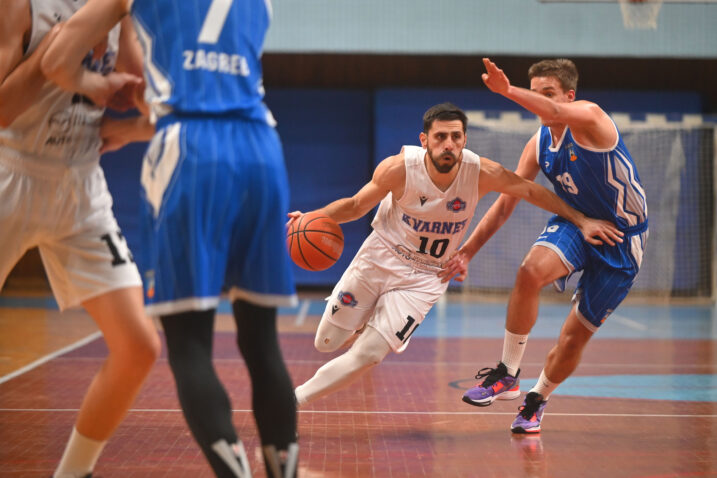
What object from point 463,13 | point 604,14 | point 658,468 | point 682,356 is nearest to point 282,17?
point 463,13

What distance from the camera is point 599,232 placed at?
13.9ft

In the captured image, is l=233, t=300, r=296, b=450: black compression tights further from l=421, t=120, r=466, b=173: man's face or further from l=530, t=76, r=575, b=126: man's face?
Result: l=530, t=76, r=575, b=126: man's face

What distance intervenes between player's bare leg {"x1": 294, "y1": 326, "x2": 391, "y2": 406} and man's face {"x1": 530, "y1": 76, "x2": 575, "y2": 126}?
1501 mm

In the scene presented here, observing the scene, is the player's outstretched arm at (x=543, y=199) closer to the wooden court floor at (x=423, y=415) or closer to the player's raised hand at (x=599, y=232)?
the player's raised hand at (x=599, y=232)

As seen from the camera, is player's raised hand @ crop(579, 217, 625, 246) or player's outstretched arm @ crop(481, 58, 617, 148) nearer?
player's outstretched arm @ crop(481, 58, 617, 148)

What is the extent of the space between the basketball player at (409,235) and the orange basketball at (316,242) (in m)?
0.10

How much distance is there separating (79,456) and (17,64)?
135cm

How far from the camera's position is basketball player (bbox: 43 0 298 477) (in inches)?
86.7

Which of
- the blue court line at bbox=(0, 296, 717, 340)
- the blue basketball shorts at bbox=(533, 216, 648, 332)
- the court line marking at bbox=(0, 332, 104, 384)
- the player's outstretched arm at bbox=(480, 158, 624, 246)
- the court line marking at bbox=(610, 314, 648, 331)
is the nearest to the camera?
the player's outstretched arm at bbox=(480, 158, 624, 246)

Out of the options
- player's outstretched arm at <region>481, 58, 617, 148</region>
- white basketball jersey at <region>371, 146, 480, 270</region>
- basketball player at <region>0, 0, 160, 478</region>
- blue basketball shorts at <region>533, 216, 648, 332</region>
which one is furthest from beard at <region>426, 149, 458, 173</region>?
basketball player at <region>0, 0, 160, 478</region>

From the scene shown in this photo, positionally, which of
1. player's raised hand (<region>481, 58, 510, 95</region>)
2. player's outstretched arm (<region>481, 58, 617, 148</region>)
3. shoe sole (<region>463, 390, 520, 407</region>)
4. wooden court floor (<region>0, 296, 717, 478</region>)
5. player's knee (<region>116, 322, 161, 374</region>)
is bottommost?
wooden court floor (<region>0, 296, 717, 478</region>)

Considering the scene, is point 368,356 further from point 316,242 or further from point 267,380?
point 267,380

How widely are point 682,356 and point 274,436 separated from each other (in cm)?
614

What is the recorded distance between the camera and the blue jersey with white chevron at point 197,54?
225 cm
